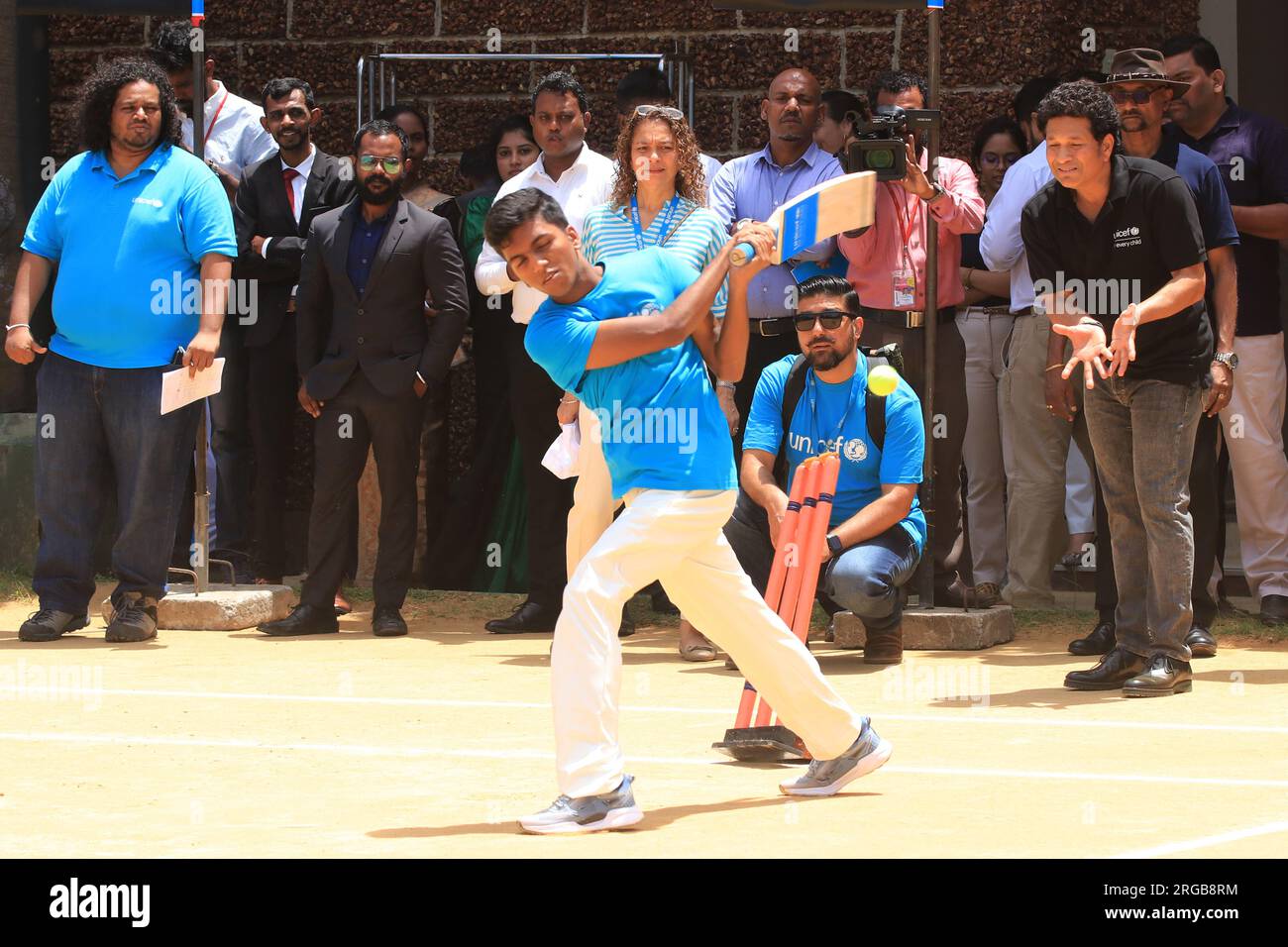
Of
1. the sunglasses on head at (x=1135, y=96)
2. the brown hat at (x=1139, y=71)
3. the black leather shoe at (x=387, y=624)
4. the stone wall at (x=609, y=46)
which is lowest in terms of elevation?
the black leather shoe at (x=387, y=624)

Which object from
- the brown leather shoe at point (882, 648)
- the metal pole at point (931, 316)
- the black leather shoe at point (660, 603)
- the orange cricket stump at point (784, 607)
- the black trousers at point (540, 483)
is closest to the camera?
the orange cricket stump at point (784, 607)

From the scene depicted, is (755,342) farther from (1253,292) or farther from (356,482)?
(1253,292)

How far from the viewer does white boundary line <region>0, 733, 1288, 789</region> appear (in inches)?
233

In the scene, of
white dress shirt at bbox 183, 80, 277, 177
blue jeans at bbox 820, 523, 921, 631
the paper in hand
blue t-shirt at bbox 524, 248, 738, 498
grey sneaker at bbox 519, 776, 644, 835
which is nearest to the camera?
grey sneaker at bbox 519, 776, 644, 835

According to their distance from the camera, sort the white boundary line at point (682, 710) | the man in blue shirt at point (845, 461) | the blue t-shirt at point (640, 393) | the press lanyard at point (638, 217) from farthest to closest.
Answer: the man in blue shirt at point (845, 461) → the press lanyard at point (638, 217) → the white boundary line at point (682, 710) → the blue t-shirt at point (640, 393)

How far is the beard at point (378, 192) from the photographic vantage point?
9883 millimetres

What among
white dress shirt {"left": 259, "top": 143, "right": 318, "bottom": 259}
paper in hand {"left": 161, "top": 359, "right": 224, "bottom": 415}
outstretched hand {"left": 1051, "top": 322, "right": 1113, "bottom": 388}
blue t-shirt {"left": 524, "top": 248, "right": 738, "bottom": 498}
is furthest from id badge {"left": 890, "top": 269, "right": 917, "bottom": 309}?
blue t-shirt {"left": 524, "top": 248, "right": 738, "bottom": 498}

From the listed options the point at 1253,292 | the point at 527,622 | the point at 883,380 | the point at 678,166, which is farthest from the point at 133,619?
the point at 1253,292

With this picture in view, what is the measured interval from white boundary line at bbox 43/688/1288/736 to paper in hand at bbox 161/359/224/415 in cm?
176

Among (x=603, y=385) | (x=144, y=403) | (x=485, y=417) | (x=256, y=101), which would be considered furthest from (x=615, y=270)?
(x=256, y=101)

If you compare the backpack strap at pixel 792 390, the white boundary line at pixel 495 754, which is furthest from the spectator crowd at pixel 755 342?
the white boundary line at pixel 495 754

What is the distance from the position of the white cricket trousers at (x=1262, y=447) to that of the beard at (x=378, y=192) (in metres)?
3.99

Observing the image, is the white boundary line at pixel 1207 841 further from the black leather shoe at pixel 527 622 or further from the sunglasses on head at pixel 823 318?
the black leather shoe at pixel 527 622

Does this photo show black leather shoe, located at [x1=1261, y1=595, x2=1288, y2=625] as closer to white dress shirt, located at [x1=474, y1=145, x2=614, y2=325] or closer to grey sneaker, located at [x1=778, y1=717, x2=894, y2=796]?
white dress shirt, located at [x1=474, y1=145, x2=614, y2=325]
